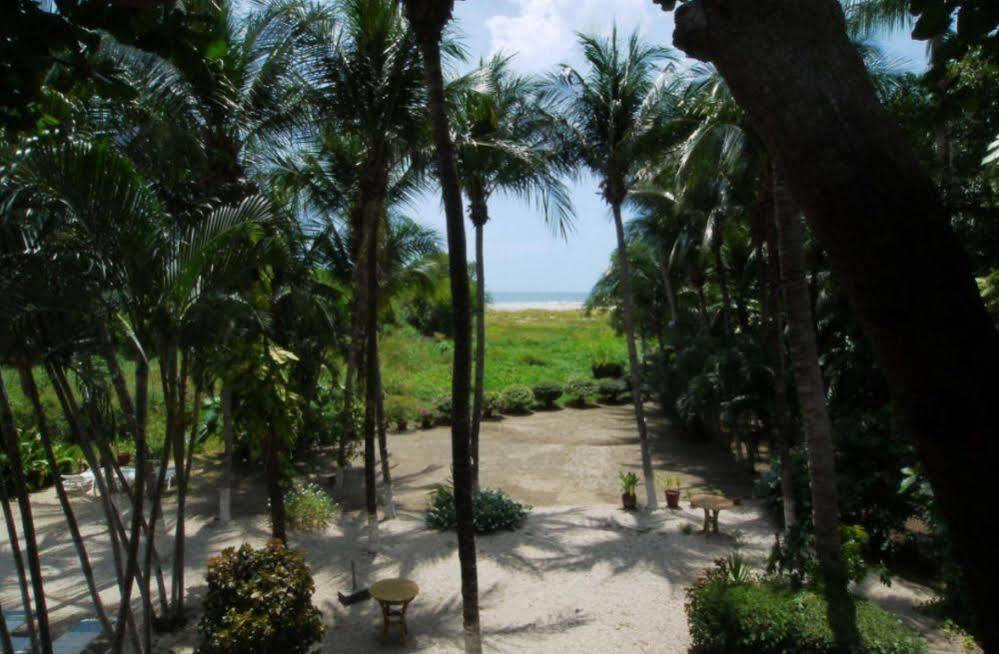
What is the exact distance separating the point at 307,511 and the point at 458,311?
22.6 ft

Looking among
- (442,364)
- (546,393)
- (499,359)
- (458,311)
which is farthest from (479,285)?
(499,359)

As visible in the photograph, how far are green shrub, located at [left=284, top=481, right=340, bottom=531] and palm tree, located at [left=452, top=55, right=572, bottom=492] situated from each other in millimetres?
2781

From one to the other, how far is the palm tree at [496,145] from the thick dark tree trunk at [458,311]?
4.03m

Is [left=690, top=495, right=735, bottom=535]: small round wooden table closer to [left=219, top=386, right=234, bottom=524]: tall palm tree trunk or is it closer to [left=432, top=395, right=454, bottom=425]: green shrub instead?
[left=219, top=386, right=234, bottom=524]: tall palm tree trunk

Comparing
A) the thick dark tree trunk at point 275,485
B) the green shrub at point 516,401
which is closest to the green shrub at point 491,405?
the green shrub at point 516,401

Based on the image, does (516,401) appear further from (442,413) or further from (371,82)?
(371,82)

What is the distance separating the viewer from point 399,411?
908 inches

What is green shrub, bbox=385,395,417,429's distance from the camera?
22.9 meters

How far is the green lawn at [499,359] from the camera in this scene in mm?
28422

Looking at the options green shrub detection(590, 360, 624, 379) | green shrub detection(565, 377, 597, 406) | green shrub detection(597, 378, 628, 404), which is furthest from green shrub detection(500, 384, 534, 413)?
green shrub detection(590, 360, 624, 379)

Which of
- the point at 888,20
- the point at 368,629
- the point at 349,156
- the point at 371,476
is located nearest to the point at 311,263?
the point at 349,156

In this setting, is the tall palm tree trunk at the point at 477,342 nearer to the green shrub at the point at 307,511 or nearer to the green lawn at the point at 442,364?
the green shrub at the point at 307,511

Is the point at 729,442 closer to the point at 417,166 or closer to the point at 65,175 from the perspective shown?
the point at 417,166

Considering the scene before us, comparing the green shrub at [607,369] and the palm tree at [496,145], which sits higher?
the palm tree at [496,145]
